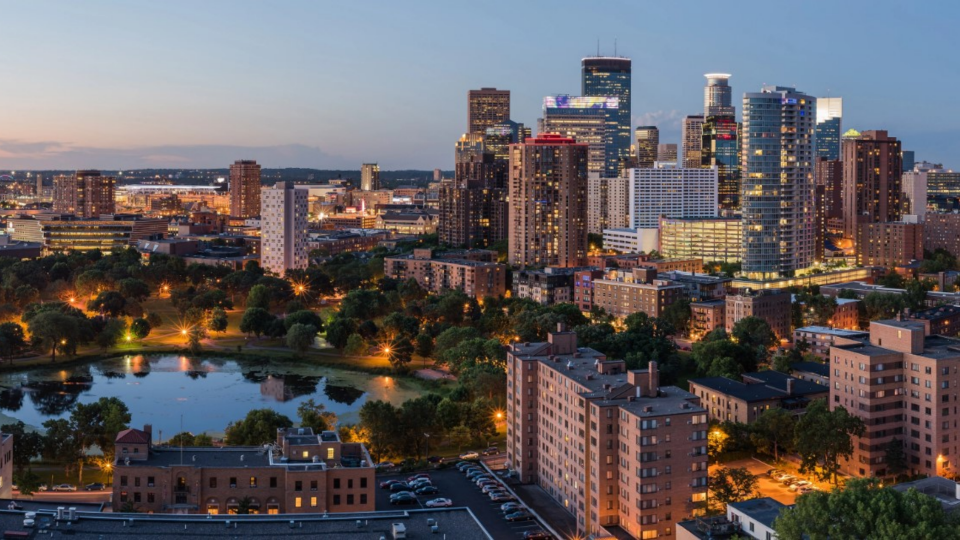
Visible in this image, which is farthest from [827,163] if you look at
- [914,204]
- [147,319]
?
[147,319]

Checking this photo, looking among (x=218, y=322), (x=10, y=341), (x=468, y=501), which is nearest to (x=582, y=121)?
(x=218, y=322)

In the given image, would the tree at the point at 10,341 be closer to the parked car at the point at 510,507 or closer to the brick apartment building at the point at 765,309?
the parked car at the point at 510,507

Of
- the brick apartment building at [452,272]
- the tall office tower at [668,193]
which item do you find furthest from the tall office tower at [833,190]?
the brick apartment building at [452,272]

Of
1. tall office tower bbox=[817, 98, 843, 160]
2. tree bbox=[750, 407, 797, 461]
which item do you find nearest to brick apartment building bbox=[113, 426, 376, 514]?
tree bbox=[750, 407, 797, 461]

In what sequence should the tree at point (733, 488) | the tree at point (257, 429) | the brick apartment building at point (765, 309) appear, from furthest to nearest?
1. the brick apartment building at point (765, 309)
2. the tree at point (257, 429)
3. the tree at point (733, 488)

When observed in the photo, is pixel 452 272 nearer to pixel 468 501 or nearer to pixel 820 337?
pixel 820 337
